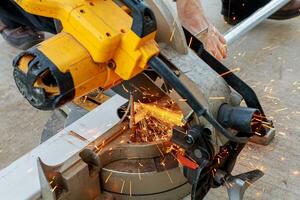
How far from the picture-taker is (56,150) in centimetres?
157

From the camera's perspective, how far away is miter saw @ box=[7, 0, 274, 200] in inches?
45.6

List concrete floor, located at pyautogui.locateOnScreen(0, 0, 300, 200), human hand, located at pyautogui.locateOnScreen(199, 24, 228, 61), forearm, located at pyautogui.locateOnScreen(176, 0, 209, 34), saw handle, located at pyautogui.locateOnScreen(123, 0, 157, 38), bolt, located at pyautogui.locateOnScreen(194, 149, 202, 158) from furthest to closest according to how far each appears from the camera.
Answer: forearm, located at pyautogui.locateOnScreen(176, 0, 209, 34)
human hand, located at pyautogui.locateOnScreen(199, 24, 228, 61)
concrete floor, located at pyautogui.locateOnScreen(0, 0, 300, 200)
bolt, located at pyautogui.locateOnScreen(194, 149, 202, 158)
saw handle, located at pyautogui.locateOnScreen(123, 0, 157, 38)

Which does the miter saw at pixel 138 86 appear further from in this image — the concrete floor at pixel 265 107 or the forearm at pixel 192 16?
the forearm at pixel 192 16

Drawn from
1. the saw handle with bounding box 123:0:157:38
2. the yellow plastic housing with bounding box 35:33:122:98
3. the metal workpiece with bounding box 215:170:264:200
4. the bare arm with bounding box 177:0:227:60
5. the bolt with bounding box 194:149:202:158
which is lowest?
the metal workpiece with bounding box 215:170:264:200

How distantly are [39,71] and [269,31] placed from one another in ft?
6.42

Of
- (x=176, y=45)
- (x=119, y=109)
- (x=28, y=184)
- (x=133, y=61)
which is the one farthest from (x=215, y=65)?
(x=28, y=184)

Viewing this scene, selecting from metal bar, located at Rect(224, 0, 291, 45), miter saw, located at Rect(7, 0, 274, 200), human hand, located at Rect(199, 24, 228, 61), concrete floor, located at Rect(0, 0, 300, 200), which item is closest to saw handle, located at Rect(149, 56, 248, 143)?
miter saw, located at Rect(7, 0, 274, 200)

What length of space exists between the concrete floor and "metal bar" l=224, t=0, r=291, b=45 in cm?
20

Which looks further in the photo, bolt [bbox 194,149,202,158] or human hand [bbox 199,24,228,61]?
human hand [bbox 199,24,228,61]

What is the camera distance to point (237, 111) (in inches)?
47.6

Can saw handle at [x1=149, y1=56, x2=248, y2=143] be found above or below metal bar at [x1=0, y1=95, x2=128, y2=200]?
above

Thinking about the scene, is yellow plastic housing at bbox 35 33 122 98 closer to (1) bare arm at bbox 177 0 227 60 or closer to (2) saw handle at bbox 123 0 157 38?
(2) saw handle at bbox 123 0 157 38

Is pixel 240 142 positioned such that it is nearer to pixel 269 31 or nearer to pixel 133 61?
pixel 133 61

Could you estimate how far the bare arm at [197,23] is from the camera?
197 centimetres
